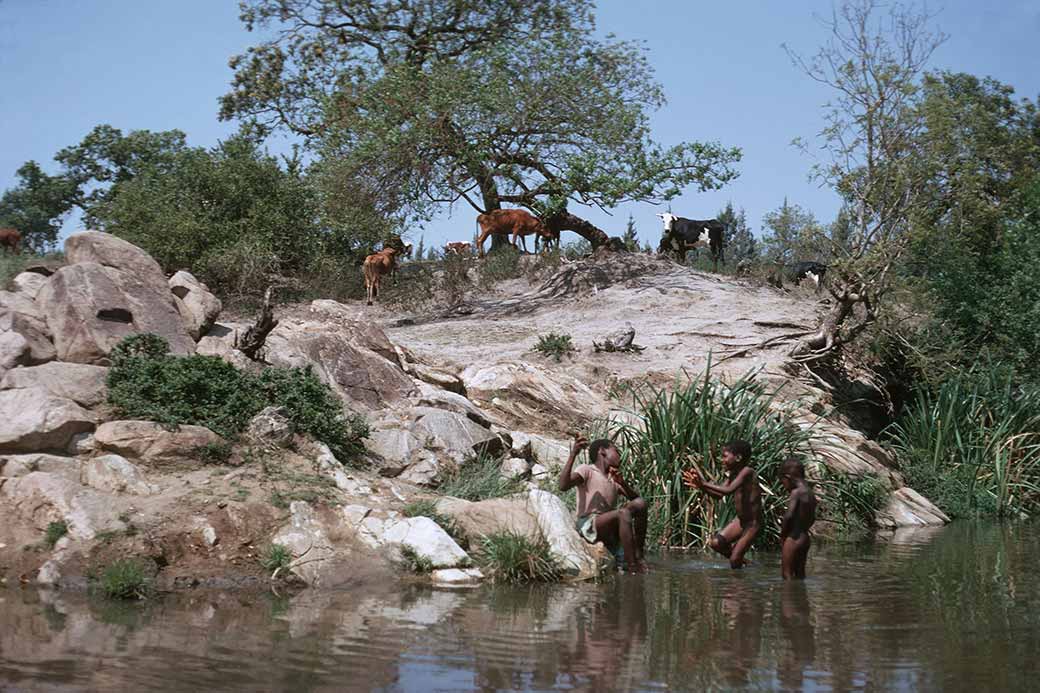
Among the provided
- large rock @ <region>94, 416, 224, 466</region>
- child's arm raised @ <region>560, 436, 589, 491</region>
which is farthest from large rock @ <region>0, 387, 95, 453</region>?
child's arm raised @ <region>560, 436, 589, 491</region>

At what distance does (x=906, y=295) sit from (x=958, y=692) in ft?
48.6

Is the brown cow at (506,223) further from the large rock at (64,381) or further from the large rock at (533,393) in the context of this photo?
the large rock at (64,381)

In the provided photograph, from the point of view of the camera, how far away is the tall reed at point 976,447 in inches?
629

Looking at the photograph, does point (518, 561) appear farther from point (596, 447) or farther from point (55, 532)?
point (55, 532)

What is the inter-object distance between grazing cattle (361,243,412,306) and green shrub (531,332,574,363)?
17.8 ft

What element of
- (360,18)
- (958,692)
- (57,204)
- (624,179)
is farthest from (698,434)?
(57,204)

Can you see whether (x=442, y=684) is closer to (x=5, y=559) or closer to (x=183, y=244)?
(x=5, y=559)

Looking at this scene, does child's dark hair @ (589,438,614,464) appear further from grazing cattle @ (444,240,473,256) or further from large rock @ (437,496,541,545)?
grazing cattle @ (444,240,473,256)

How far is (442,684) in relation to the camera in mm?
5980

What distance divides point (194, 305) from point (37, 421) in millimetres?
4121

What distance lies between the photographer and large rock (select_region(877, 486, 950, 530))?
574 inches

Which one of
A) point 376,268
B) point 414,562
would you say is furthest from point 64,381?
point 376,268

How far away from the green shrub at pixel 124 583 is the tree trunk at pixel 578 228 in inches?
717

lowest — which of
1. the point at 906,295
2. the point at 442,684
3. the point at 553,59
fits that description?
the point at 442,684
